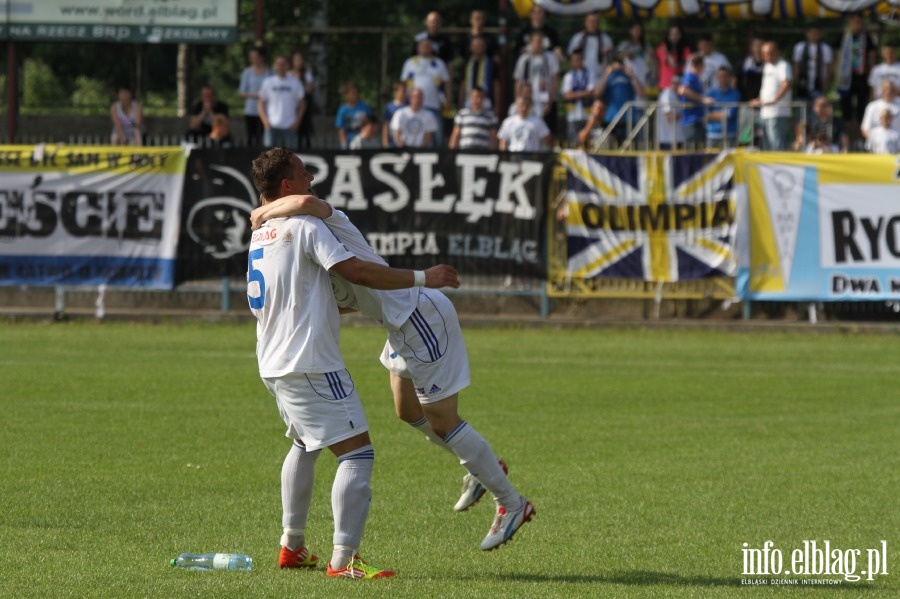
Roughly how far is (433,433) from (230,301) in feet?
45.2

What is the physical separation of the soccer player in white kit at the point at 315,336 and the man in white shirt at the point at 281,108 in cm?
1610

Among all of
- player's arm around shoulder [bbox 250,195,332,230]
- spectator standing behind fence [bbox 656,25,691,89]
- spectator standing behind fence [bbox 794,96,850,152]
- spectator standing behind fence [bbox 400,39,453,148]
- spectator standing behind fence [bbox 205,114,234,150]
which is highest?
spectator standing behind fence [bbox 656,25,691,89]

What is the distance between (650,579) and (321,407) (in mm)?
1777

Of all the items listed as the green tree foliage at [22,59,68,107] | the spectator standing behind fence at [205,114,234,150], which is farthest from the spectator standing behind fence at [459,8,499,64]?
the green tree foliage at [22,59,68,107]

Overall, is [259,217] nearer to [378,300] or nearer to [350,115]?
[378,300]

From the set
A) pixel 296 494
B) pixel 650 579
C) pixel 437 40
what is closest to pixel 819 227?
pixel 437 40

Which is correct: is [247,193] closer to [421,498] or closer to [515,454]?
[515,454]

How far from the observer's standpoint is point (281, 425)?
39.9 ft

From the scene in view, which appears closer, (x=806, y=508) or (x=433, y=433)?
(x=433, y=433)

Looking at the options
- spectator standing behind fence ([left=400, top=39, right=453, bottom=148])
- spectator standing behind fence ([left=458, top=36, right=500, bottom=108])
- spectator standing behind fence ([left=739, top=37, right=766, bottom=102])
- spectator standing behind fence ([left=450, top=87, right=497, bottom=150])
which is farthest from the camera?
spectator standing behind fence ([left=458, top=36, right=500, bottom=108])

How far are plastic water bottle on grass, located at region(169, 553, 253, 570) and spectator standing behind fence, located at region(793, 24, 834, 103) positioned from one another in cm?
1795

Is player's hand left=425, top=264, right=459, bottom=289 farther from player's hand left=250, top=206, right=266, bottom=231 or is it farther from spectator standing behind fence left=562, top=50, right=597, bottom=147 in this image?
spectator standing behind fence left=562, top=50, right=597, bottom=147

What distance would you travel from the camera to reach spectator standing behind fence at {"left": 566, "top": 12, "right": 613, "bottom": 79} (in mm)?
23359

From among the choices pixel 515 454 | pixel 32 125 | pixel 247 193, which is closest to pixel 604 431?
pixel 515 454
